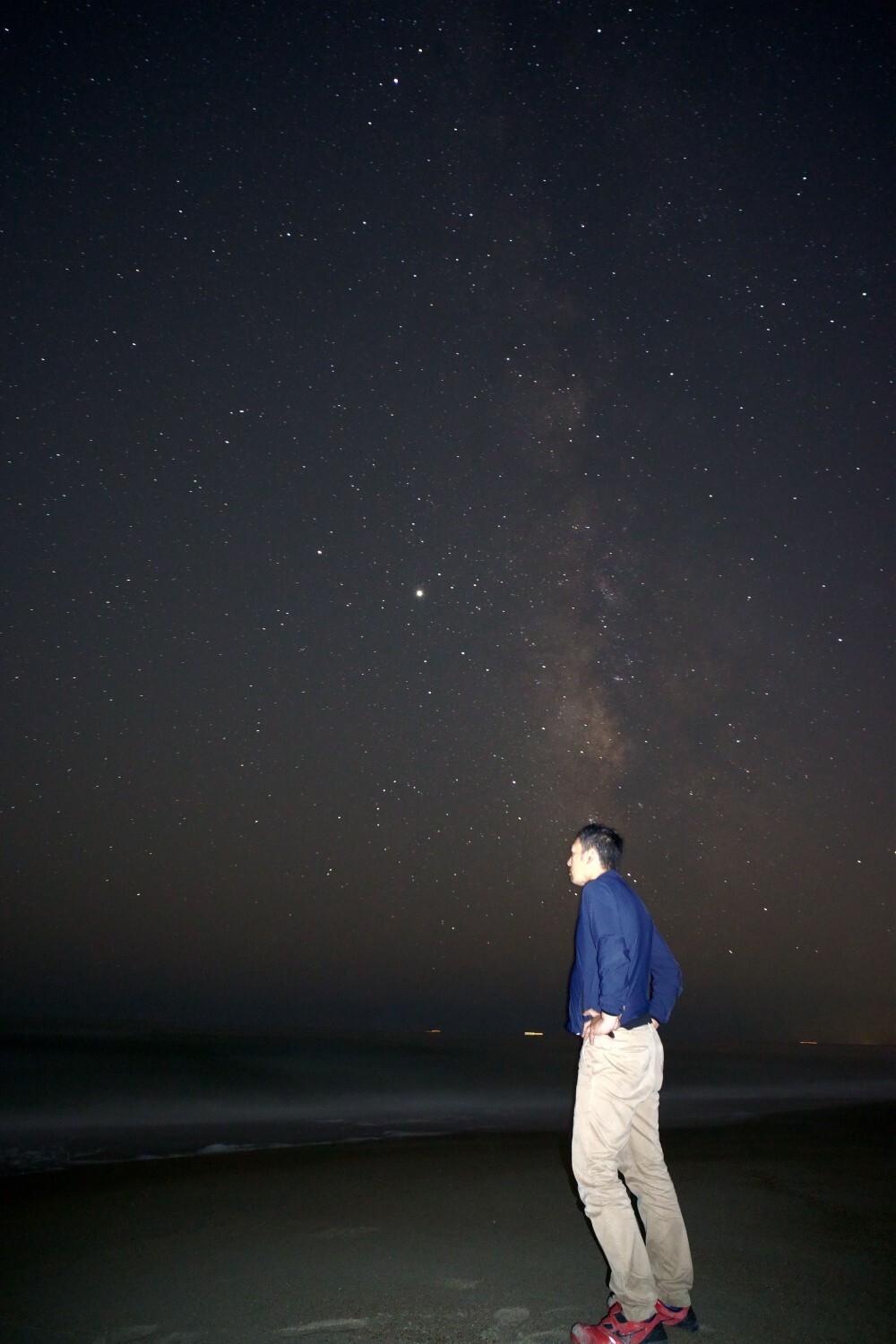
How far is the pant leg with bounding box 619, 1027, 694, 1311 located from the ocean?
600cm

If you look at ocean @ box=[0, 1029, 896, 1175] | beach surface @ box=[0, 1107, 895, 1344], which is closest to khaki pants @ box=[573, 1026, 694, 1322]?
beach surface @ box=[0, 1107, 895, 1344]

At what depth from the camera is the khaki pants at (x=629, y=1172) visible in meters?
2.72

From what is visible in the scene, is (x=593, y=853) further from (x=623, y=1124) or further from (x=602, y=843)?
(x=623, y=1124)

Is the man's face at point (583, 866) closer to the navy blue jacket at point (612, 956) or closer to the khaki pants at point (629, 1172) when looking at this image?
the navy blue jacket at point (612, 956)

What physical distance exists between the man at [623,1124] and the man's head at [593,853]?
91 millimetres

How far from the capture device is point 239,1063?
2320cm

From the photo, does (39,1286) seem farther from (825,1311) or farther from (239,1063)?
(239,1063)

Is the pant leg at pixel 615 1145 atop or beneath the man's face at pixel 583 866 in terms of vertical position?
beneath

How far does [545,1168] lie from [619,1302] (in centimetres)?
316

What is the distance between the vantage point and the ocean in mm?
Result: 9055

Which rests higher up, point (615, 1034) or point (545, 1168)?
point (615, 1034)

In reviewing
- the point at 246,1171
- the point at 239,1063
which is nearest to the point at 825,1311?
the point at 246,1171

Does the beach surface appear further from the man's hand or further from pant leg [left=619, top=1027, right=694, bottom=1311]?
the man's hand

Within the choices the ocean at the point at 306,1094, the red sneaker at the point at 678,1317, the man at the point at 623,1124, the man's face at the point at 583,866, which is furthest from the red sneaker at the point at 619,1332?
the ocean at the point at 306,1094
